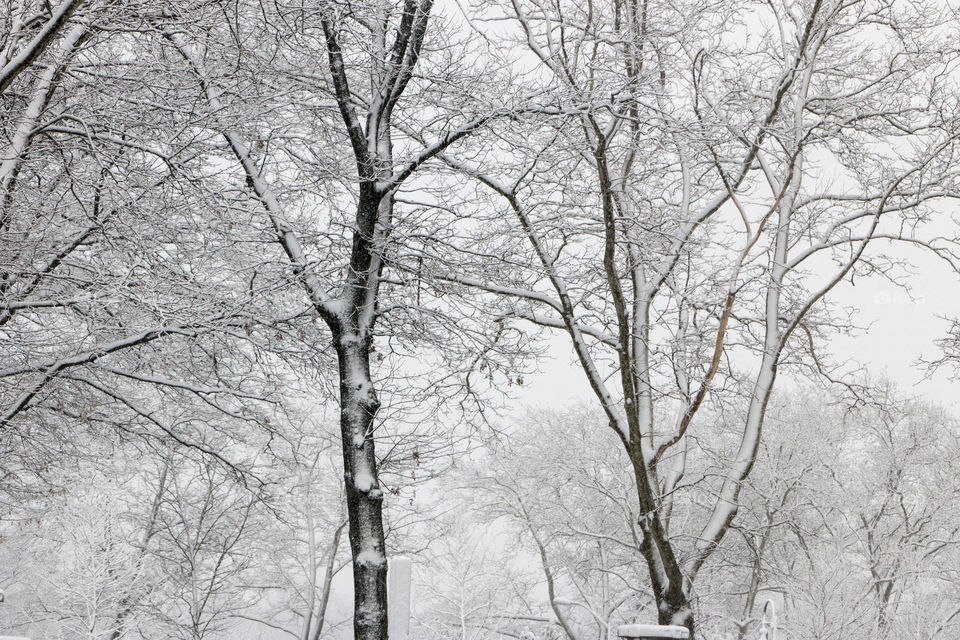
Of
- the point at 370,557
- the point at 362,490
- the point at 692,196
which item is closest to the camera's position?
the point at 370,557

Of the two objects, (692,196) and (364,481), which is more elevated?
(692,196)

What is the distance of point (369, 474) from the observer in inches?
257

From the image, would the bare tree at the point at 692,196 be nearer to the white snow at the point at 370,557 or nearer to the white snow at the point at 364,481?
the white snow at the point at 364,481

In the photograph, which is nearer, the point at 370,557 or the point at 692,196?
the point at 370,557

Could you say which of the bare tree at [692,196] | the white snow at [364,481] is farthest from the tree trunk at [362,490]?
→ the bare tree at [692,196]

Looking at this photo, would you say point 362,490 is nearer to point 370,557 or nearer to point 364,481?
point 364,481

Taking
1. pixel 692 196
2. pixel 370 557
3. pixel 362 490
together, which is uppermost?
pixel 692 196

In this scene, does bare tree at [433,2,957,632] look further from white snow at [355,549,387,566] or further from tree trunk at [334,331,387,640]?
white snow at [355,549,387,566]

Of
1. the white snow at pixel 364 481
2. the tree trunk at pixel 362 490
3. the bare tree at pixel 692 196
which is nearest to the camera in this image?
the tree trunk at pixel 362 490

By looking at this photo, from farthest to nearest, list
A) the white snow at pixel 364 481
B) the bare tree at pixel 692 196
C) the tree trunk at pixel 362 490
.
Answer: the bare tree at pixel 692 196, the white snow at pixel 364 481, the tree trunk at pixel 362 490

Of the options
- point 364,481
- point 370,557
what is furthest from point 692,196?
point 370,557

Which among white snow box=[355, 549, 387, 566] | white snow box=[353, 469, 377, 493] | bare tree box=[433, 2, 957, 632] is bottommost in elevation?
white snow box=[355, 549, 387, 566]

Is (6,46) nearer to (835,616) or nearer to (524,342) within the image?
(524,342)

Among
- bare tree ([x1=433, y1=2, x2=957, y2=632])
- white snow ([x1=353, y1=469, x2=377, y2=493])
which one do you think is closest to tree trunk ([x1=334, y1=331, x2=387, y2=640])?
white snow ([x1=353, y1=469, x2=377, y2=493])
